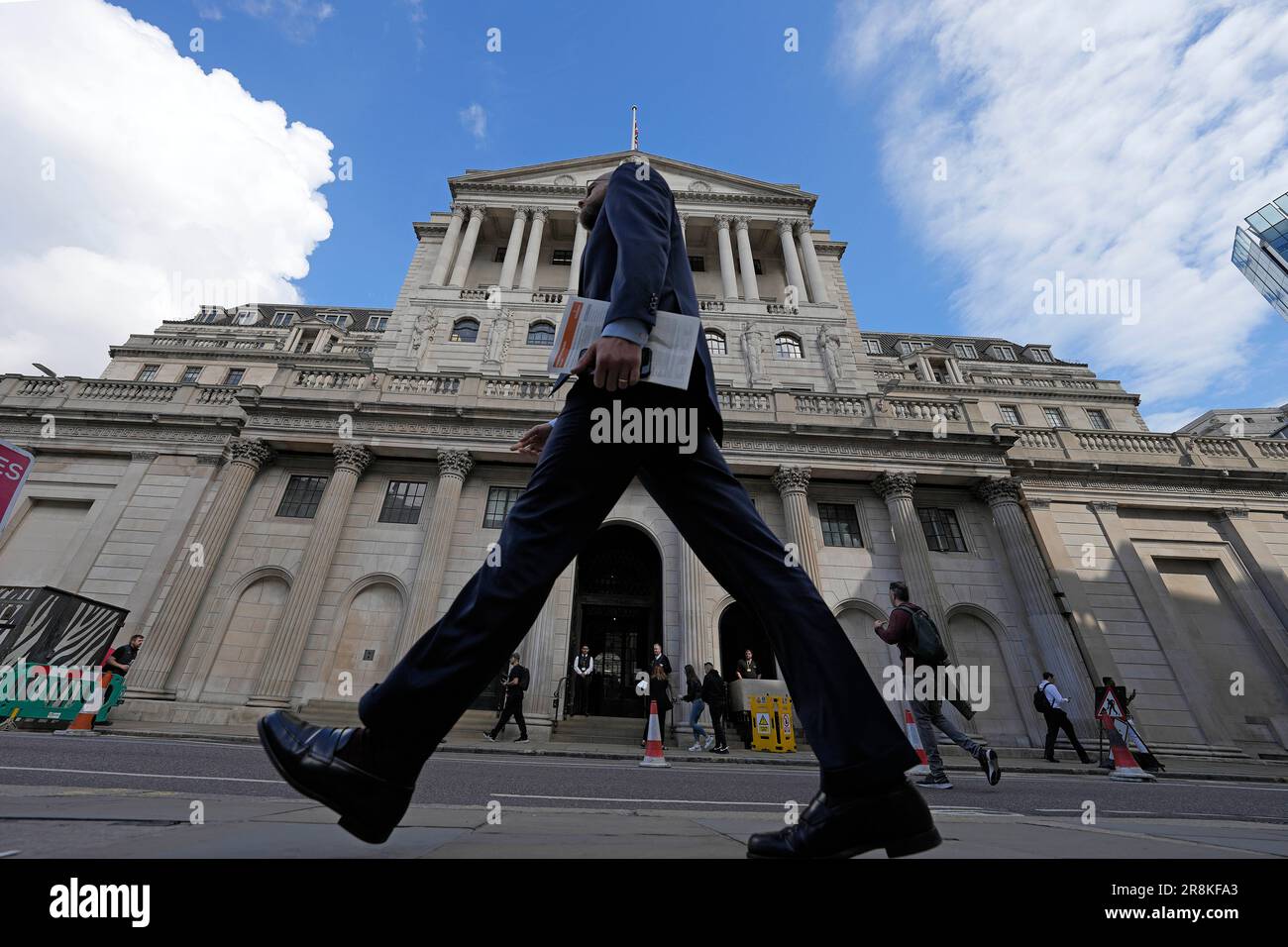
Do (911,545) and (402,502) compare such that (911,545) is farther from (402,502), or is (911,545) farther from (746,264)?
(746,264)

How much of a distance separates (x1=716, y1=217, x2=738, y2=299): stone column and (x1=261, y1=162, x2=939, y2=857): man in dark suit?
80.3 feet

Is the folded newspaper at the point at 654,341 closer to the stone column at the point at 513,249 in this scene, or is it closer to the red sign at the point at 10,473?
the red sign at the point at 10,473

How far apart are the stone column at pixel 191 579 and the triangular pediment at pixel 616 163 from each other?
62.1 feet

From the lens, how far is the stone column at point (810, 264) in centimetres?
2550

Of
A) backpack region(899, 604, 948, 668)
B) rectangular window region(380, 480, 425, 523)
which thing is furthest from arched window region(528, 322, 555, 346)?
backpack region(899, 604, 948, 668)

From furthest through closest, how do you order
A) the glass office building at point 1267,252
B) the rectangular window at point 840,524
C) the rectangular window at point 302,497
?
the glass office building at point 1267,252 < the rectangular window at point 840,524 < the rectangular window at point 302,497

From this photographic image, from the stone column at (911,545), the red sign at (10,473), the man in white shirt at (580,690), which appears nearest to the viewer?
the red sign at (10,473)

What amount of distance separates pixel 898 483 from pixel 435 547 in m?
13.8

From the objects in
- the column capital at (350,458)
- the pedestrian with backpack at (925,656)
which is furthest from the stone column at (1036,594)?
the column capital at (350,458)

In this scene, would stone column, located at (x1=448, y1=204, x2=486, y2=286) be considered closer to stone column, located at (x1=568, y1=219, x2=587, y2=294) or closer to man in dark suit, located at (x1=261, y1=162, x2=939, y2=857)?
stone column, located at (x1=568, y1=219, x2=587, y2=294)

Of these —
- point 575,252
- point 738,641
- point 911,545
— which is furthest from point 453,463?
point 575,252

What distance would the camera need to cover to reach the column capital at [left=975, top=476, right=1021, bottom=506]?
17.0 metres

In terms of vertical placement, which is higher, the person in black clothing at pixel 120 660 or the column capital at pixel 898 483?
the column capital at pixel 898 483
